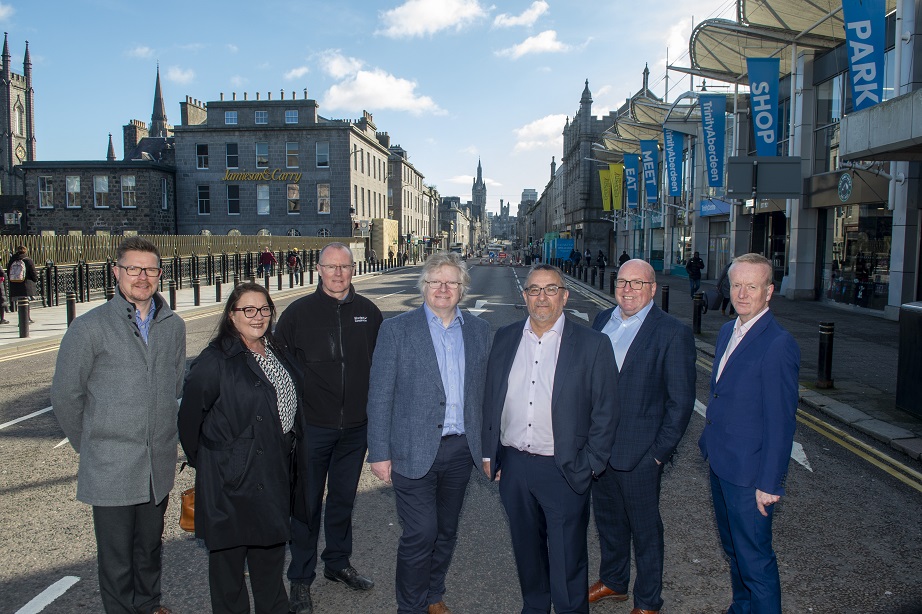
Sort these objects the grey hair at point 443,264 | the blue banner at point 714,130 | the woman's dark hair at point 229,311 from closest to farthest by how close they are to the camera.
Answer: the woman's dark hair at point 229,311 → the grey hair at point 443,264 → the blue banner at point 714,130

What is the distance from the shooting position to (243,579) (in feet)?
11.3

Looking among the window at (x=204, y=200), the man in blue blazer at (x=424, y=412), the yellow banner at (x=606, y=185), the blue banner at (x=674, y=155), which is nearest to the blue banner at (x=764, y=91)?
the blue banner at (x=674, y=155)

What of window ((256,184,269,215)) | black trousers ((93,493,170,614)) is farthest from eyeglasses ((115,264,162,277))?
window ((256,184,269,215))

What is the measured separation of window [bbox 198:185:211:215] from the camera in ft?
174

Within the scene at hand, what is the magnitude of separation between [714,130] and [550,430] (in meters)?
26.3

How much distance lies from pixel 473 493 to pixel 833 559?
109 inches

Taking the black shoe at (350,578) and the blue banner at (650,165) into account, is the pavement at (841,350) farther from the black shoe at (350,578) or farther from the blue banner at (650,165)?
the blue banner at (650,165)

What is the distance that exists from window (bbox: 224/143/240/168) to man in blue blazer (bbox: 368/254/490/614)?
53.6 meters

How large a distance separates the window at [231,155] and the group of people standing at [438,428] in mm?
53191

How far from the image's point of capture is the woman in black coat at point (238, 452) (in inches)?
127

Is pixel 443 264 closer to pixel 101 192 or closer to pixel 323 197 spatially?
pixel 323 197

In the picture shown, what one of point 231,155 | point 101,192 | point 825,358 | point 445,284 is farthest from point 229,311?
point 231,155

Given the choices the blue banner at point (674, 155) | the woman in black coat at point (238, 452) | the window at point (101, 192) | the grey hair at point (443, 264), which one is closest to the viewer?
the woman in black coat at point (238, 452)

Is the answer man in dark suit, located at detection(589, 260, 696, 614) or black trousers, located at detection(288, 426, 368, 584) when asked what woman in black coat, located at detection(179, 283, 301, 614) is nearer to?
black trousers, located at detection(288, 426, 368, 584)
